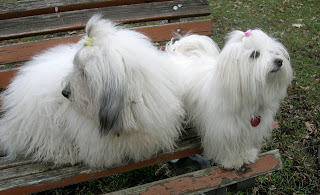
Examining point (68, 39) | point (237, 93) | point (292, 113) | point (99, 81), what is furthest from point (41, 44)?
point (292, 113)

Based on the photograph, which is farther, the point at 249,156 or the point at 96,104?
the point at 249,156

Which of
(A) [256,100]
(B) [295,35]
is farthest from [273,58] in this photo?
(B) [295,35]

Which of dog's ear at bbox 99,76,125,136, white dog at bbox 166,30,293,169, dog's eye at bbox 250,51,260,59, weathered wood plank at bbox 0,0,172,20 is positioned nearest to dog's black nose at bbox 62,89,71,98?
dog's ear at bbox 99,76,125,136

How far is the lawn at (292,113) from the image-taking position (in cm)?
274

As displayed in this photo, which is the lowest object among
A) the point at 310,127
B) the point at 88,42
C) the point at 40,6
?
the point at 310,127

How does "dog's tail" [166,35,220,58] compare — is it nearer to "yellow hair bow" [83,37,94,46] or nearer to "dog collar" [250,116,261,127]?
"dog collar" [250,116,261,127]

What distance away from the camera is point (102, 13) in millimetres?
2777

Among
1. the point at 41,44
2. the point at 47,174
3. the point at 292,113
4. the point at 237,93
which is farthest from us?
the point at 292,113

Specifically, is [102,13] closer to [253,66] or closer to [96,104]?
Answer: [96,104]

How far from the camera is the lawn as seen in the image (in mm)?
2742

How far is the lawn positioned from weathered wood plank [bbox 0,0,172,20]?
1.63m

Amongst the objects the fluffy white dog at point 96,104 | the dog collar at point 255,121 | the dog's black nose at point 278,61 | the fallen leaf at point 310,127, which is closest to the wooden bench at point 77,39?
the fluffy white dog at point 96,104

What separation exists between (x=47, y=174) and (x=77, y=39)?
4.30 feet

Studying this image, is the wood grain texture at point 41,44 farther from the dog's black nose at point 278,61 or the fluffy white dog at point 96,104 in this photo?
the dog's black nose at point 278,61
